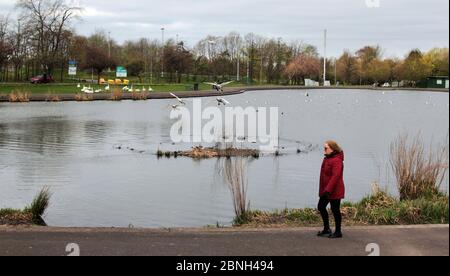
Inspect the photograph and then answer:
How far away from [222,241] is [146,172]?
40.3 feet

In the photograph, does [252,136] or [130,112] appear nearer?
[252,136]

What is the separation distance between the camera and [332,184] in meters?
8.66

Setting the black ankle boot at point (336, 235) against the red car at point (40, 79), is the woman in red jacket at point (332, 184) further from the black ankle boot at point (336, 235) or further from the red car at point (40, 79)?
the red car at point (40, 79)

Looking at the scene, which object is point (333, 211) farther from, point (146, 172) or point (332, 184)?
point (146, 172)

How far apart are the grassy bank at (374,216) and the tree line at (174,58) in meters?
45.4

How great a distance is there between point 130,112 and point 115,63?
4997 cm

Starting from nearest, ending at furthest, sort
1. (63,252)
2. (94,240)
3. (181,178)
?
(63,252), (94,240), (181,178)

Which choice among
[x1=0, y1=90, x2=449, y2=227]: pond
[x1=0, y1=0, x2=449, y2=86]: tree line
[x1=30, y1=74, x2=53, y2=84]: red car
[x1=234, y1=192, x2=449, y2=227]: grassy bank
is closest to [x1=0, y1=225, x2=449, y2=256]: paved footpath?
[x1=234, y1=192, x2=449, y2=227]: grassy bank

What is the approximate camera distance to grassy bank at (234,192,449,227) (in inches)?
389

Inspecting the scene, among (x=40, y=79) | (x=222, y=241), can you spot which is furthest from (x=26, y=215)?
(x=40, y=79)

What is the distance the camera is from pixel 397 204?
11.0 metres

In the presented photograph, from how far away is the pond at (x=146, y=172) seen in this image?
14312 millimetres

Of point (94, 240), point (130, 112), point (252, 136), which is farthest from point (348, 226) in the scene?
point (130, 112)
